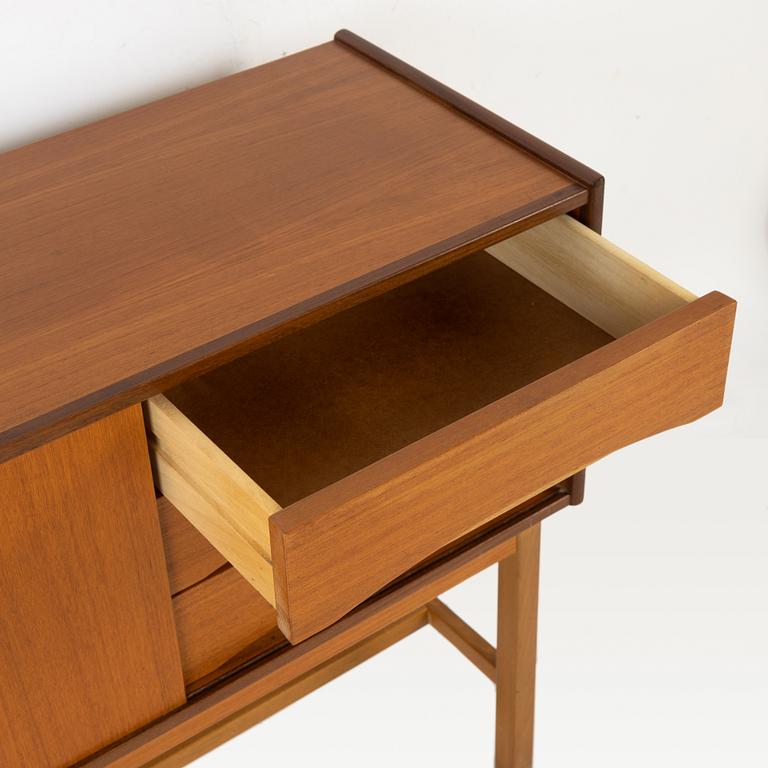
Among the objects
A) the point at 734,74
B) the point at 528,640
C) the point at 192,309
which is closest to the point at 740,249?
the point at 734,74

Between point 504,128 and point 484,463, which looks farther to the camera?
point 504,128

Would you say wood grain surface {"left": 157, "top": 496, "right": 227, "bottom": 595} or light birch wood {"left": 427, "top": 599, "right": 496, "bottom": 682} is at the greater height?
light birch wood {"left": 427, "top": 599, "right": 496, "bottom": 682}

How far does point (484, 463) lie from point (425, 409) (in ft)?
0.70

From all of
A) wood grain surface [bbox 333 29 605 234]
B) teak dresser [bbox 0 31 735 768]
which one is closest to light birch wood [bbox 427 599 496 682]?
teak dresser [bbox 0 31 735 768]

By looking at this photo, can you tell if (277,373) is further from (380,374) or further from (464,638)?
(464,638)

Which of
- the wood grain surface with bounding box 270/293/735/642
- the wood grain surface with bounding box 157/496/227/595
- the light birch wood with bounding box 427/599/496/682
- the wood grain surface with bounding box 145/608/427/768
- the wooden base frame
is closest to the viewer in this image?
the wood grain surface with bounding box 270/293/735/642

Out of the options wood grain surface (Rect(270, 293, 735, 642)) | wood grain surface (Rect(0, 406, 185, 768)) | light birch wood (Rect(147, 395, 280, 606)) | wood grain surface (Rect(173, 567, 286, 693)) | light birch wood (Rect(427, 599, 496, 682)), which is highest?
light birch wood (Rect(427, 599, 496, 682))

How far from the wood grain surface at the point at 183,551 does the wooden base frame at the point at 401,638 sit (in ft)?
0.44

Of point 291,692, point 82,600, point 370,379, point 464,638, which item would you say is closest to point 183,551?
point 82,600

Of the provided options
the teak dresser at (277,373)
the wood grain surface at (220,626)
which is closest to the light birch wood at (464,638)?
the teak dresser at (277,373)

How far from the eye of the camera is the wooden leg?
1.58 metres

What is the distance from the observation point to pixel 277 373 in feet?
4.24

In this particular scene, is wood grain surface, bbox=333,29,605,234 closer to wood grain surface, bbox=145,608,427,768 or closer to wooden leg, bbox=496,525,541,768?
wooden leg, bbox=496,525,541,768

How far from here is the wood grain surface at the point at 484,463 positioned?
3.28ft
